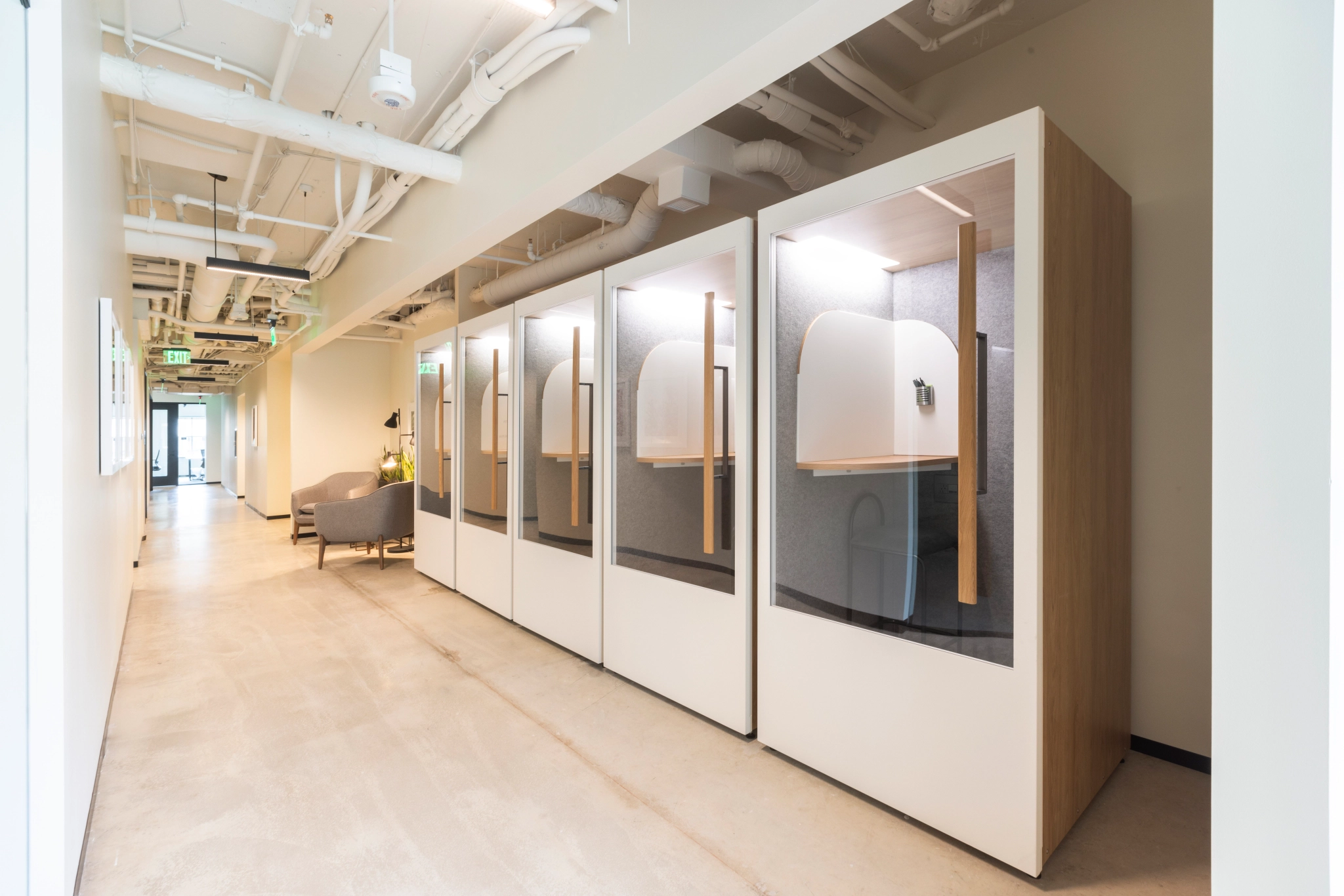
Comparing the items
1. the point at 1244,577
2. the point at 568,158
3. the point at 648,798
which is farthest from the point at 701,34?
the point at 648,798

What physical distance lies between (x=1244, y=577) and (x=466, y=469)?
5.06 meters

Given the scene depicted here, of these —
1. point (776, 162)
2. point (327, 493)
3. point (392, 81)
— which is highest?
point (776, 162)

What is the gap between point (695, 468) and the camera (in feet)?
10.3

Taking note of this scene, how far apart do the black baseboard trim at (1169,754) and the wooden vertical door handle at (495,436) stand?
13.1ft

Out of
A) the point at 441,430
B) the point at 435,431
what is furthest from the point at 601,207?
the point at 435,431

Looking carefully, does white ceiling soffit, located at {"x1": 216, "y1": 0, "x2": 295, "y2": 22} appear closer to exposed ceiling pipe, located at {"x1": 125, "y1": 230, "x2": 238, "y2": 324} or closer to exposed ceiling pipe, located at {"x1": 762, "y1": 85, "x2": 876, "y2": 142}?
exposed ceiling pipe, located at {"x1": 762, "y1": 85, "x2": 876, "y2": 142}

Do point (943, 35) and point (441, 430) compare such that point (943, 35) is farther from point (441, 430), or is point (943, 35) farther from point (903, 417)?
point (441, 430)

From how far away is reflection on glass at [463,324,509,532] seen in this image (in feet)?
15.6

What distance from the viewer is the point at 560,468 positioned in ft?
13.6

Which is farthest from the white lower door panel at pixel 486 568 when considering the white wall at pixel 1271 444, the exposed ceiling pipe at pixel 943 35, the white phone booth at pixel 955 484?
the white wall at pixel 1271 444

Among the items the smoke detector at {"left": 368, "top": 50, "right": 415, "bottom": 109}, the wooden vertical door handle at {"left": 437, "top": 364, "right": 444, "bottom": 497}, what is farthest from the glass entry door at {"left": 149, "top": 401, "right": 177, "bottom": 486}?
the smoke detector at {"left": 368, "top": 50, "right": 415, "bottom": 109}

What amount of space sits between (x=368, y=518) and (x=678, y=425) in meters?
4.67

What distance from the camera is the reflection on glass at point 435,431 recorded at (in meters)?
5.57

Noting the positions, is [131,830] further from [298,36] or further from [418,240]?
[418,240]
